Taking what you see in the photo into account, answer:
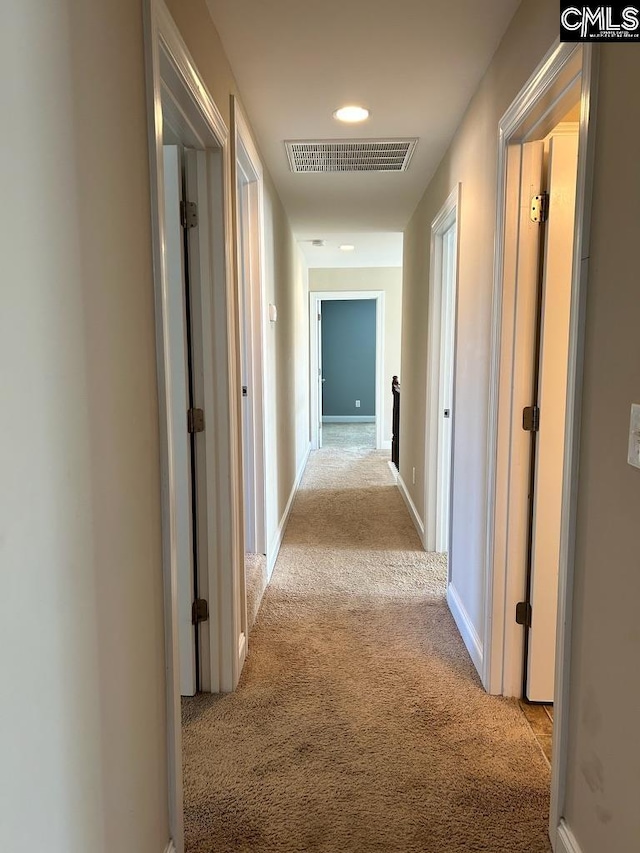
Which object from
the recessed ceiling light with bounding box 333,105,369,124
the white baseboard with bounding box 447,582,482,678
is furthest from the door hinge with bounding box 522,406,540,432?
the recessed ceiling light with bounding box 333,105,369,124

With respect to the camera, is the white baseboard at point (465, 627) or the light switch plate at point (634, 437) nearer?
the light switch plate at point (634, 437)

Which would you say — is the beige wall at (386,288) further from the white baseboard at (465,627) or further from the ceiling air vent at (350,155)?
the white baseboard at (465,627)

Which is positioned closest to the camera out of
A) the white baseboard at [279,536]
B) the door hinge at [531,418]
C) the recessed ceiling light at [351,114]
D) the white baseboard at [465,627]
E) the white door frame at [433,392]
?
the door hinge at [531,418]

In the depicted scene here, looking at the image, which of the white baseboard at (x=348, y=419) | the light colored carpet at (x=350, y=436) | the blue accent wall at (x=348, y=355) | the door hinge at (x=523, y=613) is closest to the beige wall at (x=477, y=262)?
Answer: the door hinge at (x=523, y=613)

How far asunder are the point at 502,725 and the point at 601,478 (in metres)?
1.21

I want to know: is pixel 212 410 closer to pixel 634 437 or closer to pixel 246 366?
pixel 246 366

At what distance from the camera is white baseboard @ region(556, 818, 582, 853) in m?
1.37

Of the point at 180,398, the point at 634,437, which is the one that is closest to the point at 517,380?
the point at 634,437

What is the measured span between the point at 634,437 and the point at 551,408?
0.95 meters

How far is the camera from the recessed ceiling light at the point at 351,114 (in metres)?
2.55

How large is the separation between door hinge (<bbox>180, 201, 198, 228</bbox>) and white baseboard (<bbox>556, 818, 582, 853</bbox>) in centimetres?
206

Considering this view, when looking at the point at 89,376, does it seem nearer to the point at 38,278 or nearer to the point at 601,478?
the point at 38,278

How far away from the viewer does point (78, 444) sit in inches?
35.9

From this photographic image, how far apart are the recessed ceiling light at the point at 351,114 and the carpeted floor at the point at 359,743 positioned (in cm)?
235
